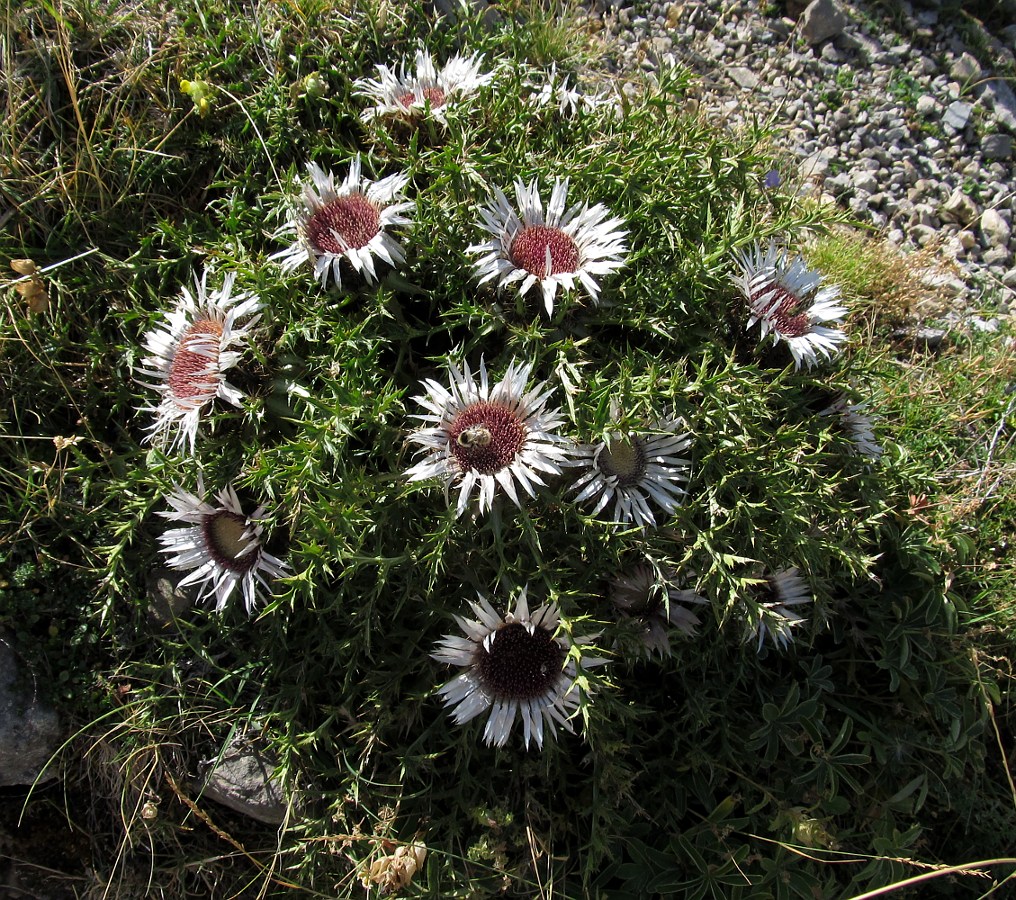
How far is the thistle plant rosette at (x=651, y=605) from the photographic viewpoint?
87.7 inches

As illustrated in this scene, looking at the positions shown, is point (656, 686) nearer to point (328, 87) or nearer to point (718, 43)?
point (328, 87)

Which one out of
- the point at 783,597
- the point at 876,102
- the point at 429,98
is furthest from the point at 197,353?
the point at 876,102

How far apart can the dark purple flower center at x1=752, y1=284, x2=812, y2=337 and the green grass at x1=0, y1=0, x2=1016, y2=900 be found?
101mm

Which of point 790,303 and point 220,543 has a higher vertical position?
point 790,303

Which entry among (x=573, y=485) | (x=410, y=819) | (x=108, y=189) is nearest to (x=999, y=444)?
(x=573, y=485)

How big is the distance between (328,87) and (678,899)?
2977 mm

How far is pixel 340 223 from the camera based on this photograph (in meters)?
2.25

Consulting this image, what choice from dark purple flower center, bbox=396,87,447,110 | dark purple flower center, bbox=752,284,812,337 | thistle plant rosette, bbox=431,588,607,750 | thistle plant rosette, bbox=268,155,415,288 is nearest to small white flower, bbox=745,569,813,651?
thistle plant rosette, bbox=431,588,607,750

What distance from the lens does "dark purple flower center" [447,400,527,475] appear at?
2000 millimetres

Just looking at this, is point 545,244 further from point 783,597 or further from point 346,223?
point 783,597

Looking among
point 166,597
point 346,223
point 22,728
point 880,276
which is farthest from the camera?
point 880,276

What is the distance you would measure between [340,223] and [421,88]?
2.34 feet

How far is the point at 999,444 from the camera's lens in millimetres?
3180

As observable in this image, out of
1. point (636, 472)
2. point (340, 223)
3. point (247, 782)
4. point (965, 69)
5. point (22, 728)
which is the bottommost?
point (22, 728)
